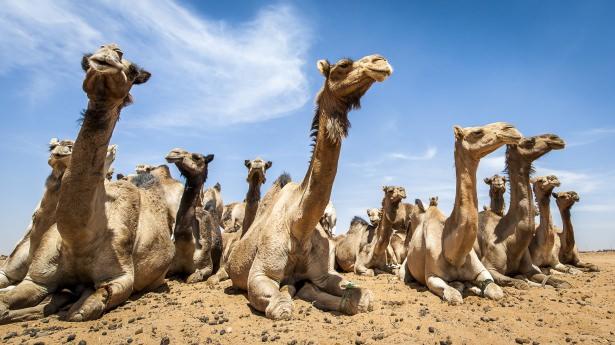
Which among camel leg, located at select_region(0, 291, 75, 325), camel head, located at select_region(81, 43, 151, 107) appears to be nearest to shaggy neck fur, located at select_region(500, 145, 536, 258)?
camel head, located at select_region(81, 43, 151, 107)

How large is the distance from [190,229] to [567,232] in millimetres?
11434

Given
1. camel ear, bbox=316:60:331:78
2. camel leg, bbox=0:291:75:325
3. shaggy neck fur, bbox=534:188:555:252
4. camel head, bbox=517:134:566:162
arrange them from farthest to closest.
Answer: shaggy neck fur, bbox=534:188:555:252
camel head, bbox=517:134:566:162
camel ear, bbox=316:60:331:78
camel leg, bbox=0:291:75:325

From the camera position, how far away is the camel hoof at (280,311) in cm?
500

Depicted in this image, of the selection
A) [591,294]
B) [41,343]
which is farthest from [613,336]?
[41,343]

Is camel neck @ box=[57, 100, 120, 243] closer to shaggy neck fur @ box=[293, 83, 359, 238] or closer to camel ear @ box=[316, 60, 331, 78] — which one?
shaggy neck fur @ box=[293, 83, 359, 238]

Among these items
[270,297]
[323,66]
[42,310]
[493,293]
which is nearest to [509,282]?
[493,293]

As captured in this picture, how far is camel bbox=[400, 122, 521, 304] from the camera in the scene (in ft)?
24.0

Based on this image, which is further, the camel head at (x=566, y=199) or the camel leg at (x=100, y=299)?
the camel head at (x=566, y=199)

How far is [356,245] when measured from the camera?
550 inches

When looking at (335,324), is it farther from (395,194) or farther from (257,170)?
(395,194)

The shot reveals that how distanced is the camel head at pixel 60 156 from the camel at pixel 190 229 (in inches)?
84.0

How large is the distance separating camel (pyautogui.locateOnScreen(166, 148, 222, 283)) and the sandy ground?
1.62m

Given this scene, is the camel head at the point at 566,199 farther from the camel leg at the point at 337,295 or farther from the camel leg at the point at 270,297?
the camel leg at the point at 270,297

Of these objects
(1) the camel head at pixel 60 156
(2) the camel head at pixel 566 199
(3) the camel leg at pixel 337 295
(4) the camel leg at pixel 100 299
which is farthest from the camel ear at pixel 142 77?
(2) the camel head at pixel 566 199
